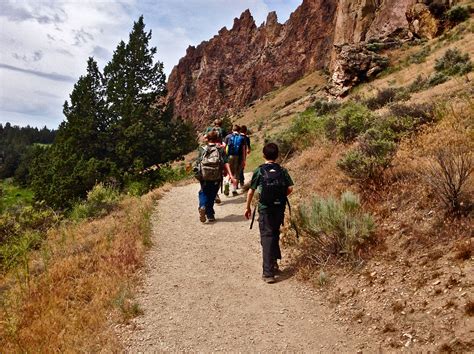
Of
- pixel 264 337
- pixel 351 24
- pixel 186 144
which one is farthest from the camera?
pixel 351 24

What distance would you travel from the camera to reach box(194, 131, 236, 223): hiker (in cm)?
894

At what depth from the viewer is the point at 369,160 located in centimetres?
731

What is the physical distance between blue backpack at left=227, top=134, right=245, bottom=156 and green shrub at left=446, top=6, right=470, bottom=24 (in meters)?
26.3

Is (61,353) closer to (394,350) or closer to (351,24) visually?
(394,350)

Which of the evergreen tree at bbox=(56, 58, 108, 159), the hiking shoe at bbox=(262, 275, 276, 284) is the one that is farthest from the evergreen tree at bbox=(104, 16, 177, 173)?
the hiking shoe at bbox=(262, 275, 276, 284)

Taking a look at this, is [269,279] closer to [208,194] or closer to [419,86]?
[208,194]

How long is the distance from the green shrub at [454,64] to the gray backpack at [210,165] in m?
12.2

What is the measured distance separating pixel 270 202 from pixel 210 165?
323cm

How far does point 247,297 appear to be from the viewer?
5605 millimetres

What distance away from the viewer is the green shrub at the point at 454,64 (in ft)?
53.1

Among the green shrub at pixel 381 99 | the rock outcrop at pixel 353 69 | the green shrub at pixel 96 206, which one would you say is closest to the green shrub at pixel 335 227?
the green shrub at pixel 96 206

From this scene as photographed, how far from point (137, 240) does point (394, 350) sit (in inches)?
206

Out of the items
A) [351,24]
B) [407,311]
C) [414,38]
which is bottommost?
[407,311]

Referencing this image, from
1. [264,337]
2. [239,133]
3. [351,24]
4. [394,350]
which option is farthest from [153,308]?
[351,24]
